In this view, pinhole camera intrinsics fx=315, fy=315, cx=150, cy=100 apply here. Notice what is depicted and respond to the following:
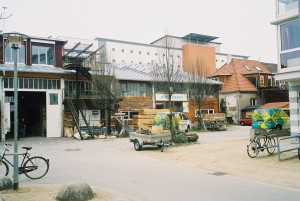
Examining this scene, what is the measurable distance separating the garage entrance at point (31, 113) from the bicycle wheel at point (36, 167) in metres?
20.0

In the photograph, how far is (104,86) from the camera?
1165 inches

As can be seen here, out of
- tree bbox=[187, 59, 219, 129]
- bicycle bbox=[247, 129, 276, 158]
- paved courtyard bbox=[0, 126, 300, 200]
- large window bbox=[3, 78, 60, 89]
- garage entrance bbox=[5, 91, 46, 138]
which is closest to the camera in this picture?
paved courtyard bbox=[0, 126, 300, 200]

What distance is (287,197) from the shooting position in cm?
748

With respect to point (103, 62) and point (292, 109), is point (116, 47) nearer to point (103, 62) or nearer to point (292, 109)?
point (103, 62)

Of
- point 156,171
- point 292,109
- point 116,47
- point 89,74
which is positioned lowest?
point 156,171

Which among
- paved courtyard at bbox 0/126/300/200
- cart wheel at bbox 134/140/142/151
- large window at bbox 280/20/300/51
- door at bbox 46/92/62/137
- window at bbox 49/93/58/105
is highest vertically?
large window at bbox 280/20/300/51

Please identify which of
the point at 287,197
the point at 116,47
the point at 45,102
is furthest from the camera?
the point at 116,47

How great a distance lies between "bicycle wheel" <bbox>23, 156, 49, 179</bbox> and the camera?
10.1 metres

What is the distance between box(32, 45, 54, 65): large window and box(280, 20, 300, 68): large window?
22.4m

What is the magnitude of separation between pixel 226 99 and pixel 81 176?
39.4 m

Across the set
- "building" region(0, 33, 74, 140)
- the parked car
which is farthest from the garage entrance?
the parked car

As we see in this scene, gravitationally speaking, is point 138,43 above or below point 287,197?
above

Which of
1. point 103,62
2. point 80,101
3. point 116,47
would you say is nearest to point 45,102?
point 80,101

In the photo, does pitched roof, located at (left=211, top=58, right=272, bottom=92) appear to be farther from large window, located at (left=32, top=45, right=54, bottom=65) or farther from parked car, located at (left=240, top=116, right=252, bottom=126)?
large window, located at (left=32, top=45, right=54, bottom=65)
